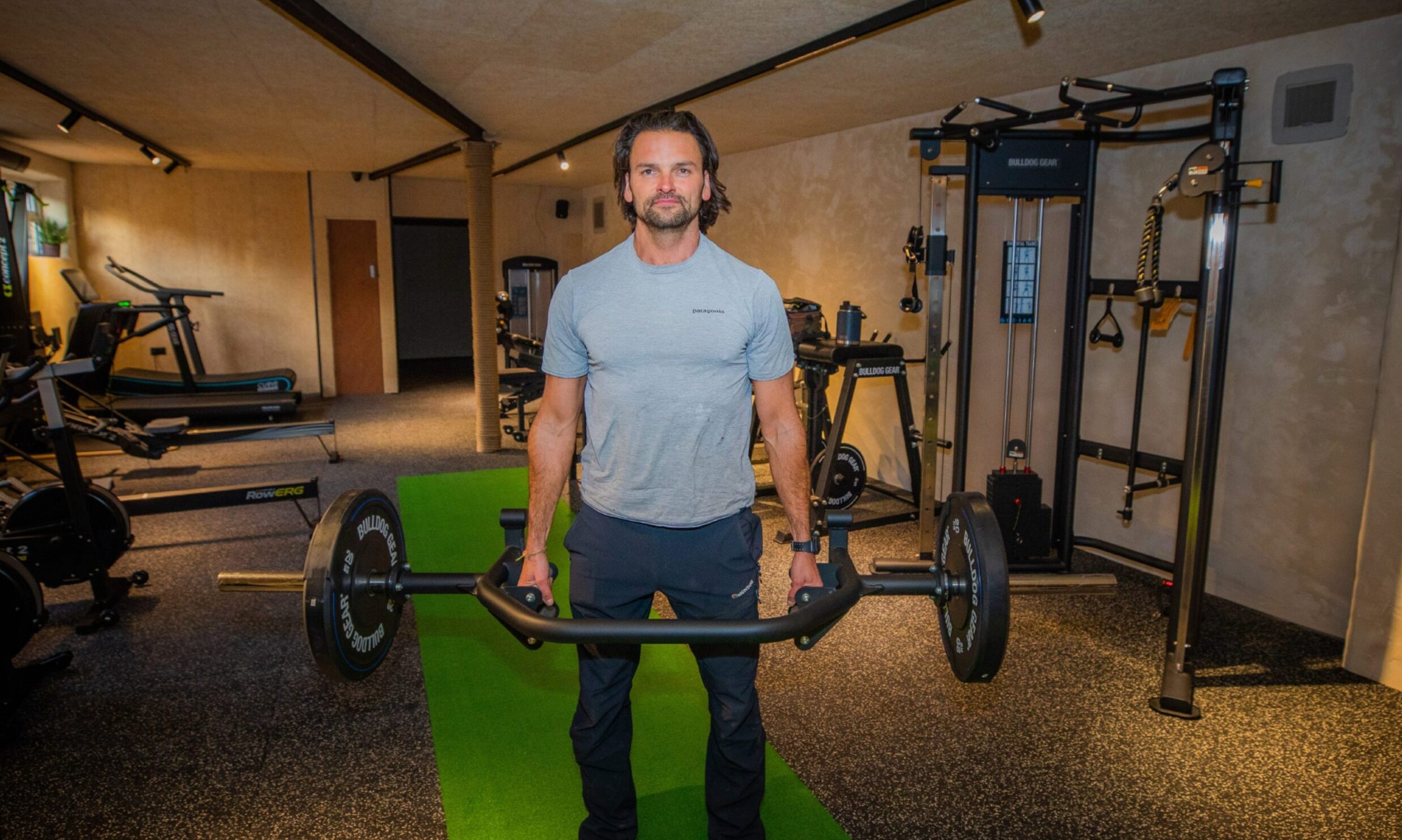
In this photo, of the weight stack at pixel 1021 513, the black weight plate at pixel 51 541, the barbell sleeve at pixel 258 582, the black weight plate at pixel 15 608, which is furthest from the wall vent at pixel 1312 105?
the black weight plate at pixel 51 541

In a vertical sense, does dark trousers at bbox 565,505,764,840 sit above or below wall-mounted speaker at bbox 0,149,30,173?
below

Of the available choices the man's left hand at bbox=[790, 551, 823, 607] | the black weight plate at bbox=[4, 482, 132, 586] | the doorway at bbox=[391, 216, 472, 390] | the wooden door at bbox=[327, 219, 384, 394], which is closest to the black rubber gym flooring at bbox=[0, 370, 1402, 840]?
the black weight plate at bbox=[4, 482, 132, 586]

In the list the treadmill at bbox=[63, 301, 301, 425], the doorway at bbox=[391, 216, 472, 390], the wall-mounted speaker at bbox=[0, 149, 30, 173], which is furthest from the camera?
the doorway at bbox=[391, 216, 472, 390]

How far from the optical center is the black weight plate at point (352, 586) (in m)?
1.48

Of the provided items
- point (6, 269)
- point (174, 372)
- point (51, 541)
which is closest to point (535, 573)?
point (51, 541)

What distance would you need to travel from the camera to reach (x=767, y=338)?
1.64 m

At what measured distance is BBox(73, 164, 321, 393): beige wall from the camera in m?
8.48

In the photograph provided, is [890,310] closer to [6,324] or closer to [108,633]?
[108,633]

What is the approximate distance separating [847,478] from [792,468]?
2.99 m

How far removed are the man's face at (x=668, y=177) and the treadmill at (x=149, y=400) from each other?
6.84 meters

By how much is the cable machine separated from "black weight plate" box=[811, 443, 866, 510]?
535 millimetres

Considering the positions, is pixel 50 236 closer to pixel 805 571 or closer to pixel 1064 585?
pixel 805 571

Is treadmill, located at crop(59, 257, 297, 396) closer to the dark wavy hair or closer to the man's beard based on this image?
the dark wavy hair

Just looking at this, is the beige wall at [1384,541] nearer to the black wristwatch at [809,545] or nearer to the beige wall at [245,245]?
the black wristwatch at [809,545]
